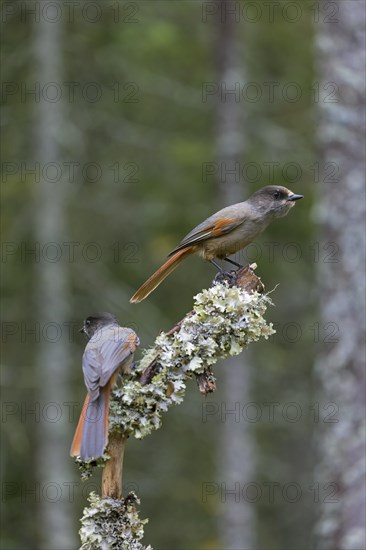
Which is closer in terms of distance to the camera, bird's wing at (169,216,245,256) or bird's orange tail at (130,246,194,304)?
bird's orange tail at (130,246,194,304)

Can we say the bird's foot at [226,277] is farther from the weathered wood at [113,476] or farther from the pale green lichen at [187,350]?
the weathered wood at [113,476]

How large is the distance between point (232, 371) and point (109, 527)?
24.4 ft

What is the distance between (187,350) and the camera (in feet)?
14.7

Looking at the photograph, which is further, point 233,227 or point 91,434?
point 233,227

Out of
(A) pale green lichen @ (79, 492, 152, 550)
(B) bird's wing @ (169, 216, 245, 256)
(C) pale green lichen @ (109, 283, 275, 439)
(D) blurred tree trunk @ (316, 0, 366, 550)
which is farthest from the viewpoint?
(B) bird's wing @ (169, 216, 245, 256)

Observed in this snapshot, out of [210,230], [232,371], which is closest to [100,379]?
[210,230]

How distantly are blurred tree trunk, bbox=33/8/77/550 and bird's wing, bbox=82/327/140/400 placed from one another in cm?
603

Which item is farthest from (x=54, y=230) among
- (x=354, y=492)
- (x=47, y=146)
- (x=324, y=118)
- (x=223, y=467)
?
(x=354, y=492)

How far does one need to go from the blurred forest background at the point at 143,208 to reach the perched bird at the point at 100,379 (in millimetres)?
5004

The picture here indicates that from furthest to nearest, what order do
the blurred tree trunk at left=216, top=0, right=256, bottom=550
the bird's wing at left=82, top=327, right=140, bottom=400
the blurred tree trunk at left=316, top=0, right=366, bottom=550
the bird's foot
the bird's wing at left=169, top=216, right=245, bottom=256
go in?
the blurred tree trunk at left=216, top=0, right=256, bottom=550 < the bird's wing at left=169, top=216, right=245, bottom=256 < the blurred tree trunk at left=316, top=0, right=366, bottom=550 < the bird's foot < the bird's wing at left=82, top=327, right=140, bottom=400

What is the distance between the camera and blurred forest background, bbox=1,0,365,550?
1135 centimetres

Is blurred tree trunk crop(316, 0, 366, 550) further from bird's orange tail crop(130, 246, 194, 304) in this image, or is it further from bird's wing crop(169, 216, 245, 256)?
bird's orange tail crop(130, 246, 194, 304)

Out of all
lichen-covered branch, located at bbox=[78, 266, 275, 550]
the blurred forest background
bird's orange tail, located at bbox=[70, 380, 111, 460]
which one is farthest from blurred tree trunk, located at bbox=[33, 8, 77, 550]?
bird's orange tail, located at bbox=[70, 380, 111, 460]

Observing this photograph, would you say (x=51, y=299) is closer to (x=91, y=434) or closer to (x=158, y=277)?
(x=158, y=277)
